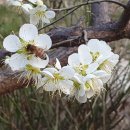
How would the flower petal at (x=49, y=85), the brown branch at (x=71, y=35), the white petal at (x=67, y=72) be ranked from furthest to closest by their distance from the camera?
the brown branch at (x=71, y=35) → the flower petal at (x=49, y=85) → the white petal at (x=67, y=72)

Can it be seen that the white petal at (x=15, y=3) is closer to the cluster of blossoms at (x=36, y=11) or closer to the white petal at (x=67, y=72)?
the cluster of blossoms at (x=36, y=11)

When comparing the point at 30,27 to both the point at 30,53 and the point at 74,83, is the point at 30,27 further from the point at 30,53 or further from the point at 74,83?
the point at 74,83

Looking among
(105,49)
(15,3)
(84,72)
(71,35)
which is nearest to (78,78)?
(84,72)

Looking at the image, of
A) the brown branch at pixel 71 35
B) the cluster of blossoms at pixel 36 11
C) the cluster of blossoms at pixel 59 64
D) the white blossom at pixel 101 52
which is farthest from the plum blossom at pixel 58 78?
the cluster of blossoms at pixel 36 11

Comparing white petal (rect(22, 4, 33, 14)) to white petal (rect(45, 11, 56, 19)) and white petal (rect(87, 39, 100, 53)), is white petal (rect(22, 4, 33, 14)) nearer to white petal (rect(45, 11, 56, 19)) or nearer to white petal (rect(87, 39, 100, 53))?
white petal (rect(45, 11, 56, 19))

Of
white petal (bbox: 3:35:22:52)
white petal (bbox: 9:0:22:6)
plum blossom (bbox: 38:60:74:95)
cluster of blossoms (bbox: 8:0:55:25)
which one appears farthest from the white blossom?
white petal (bbox: 9:0:22:6)
